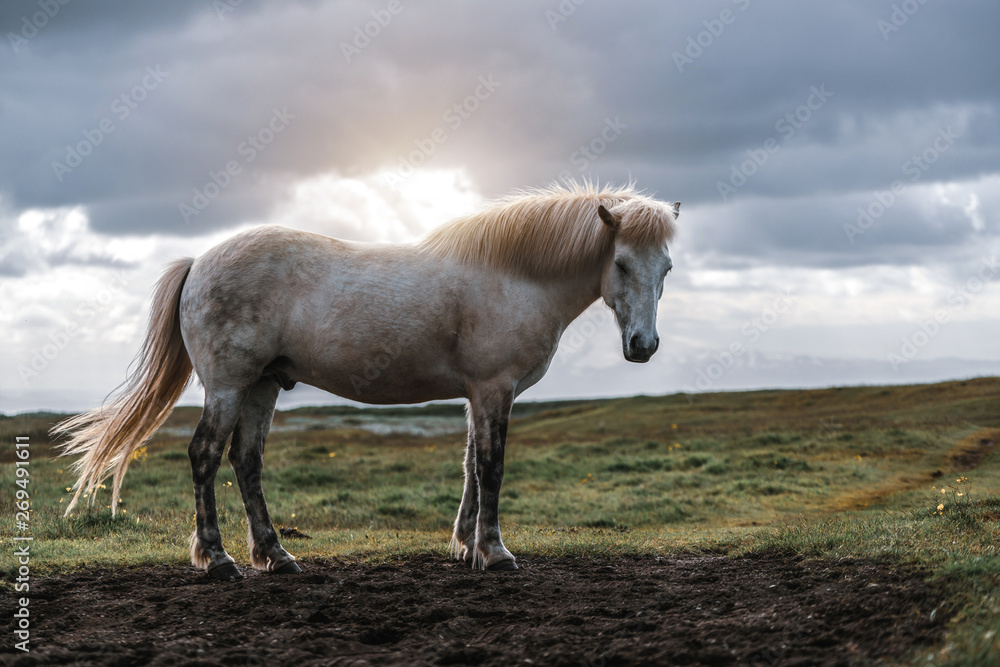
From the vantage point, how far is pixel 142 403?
7.77 metres

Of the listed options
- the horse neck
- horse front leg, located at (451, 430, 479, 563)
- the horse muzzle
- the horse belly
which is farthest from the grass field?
the horse neck

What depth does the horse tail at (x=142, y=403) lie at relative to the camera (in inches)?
302

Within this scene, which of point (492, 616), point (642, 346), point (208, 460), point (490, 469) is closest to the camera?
point (492, 616)

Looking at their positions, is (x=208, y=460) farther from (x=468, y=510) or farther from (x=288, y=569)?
(x=468, y=510)

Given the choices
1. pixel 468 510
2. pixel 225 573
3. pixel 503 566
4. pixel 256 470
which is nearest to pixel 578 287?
pixel 468 510

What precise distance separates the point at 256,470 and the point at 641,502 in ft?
27.7

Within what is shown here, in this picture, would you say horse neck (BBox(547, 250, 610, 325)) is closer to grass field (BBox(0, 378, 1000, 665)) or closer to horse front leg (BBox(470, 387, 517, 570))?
horse front leg (BBox(470, 387, 517, 570))

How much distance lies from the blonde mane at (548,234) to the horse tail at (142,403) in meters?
2.57

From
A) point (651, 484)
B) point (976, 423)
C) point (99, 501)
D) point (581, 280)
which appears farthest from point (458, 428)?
point (581, 280)

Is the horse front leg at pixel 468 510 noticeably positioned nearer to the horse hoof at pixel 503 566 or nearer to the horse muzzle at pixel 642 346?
the horse hoof at pixel 503 566

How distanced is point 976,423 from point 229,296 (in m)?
29.7

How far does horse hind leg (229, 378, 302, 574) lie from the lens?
732cm

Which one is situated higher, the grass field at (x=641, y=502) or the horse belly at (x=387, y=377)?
the horse belly at (x=387, y=377)

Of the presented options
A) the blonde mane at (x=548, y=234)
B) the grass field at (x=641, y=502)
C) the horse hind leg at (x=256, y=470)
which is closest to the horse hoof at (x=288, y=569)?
the horse hind leg at (x=256, y=470)
